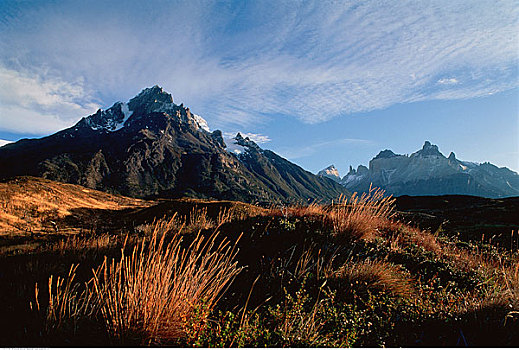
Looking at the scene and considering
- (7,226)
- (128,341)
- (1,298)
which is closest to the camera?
(128,341)

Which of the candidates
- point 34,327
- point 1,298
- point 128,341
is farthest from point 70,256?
point 128,341

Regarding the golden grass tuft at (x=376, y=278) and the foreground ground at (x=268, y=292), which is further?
the golden grass tuft at (x=376, y=278)

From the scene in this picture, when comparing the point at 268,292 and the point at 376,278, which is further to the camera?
the point at 376,278

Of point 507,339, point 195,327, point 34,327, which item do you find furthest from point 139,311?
point 507,339

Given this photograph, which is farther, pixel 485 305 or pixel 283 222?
pixel 283 222

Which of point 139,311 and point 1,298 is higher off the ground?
Result: point 139,311

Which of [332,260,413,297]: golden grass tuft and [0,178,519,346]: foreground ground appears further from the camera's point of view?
[332,260,413,297]: golden grass tuft

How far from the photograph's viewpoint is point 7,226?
48.7ft

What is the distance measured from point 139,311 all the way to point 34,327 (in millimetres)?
1489

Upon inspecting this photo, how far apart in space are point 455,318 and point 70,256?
809 centimetres

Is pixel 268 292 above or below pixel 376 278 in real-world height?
below

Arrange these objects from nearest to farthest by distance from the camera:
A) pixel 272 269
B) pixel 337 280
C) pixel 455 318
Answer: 1. pixel 455 318
2. pixel 337 280
3. pixel 272 269

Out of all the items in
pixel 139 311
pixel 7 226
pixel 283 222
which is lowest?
pixel 7 226

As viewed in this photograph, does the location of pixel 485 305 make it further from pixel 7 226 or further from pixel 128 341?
pixel 7 226
